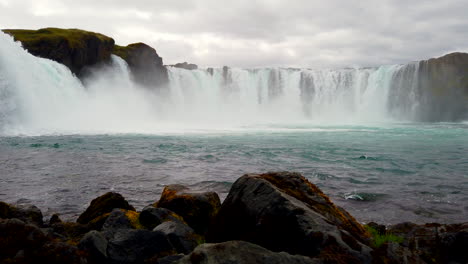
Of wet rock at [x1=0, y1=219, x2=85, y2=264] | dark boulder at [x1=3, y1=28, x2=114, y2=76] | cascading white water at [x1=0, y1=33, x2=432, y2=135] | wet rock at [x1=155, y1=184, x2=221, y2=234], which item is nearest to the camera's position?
wet rock at [x1=0, y1=219, x2=85, y2=264]

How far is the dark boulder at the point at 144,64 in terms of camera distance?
7581cm

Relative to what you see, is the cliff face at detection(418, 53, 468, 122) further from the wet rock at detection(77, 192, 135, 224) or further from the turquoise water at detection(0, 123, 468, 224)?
the wet rock at detection(77, 192, 135, 224)

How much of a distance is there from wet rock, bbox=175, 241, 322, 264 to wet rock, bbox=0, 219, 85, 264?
1729mm

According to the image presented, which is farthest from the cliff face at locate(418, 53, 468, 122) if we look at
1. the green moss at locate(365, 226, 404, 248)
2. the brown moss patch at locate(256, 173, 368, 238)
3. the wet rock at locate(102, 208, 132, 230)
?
the wet rock at locate(102, 208, 132, 230)

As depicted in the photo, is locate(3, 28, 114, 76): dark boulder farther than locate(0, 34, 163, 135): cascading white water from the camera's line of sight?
Yes

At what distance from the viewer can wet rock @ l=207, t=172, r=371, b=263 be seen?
4398 millimetres

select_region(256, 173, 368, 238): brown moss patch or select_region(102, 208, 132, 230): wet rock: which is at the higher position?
select_region(256, 173, 368, 238): brown moss patch

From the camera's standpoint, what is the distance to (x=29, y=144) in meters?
27.3

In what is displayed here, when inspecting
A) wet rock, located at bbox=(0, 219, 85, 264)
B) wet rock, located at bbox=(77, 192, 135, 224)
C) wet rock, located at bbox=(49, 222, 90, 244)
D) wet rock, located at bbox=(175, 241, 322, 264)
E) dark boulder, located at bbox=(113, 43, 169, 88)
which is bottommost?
wet rock, located at bbox=(49, 222, 90, 244)

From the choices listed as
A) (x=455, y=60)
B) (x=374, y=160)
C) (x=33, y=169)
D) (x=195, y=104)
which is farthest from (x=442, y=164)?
(x=455, y=60)

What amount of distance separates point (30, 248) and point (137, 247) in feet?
5.18

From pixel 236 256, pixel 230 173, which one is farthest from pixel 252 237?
pixel 230 173

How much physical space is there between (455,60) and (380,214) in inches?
3557

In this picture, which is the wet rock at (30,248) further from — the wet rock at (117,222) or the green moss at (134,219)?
the green moss at (134,219)
